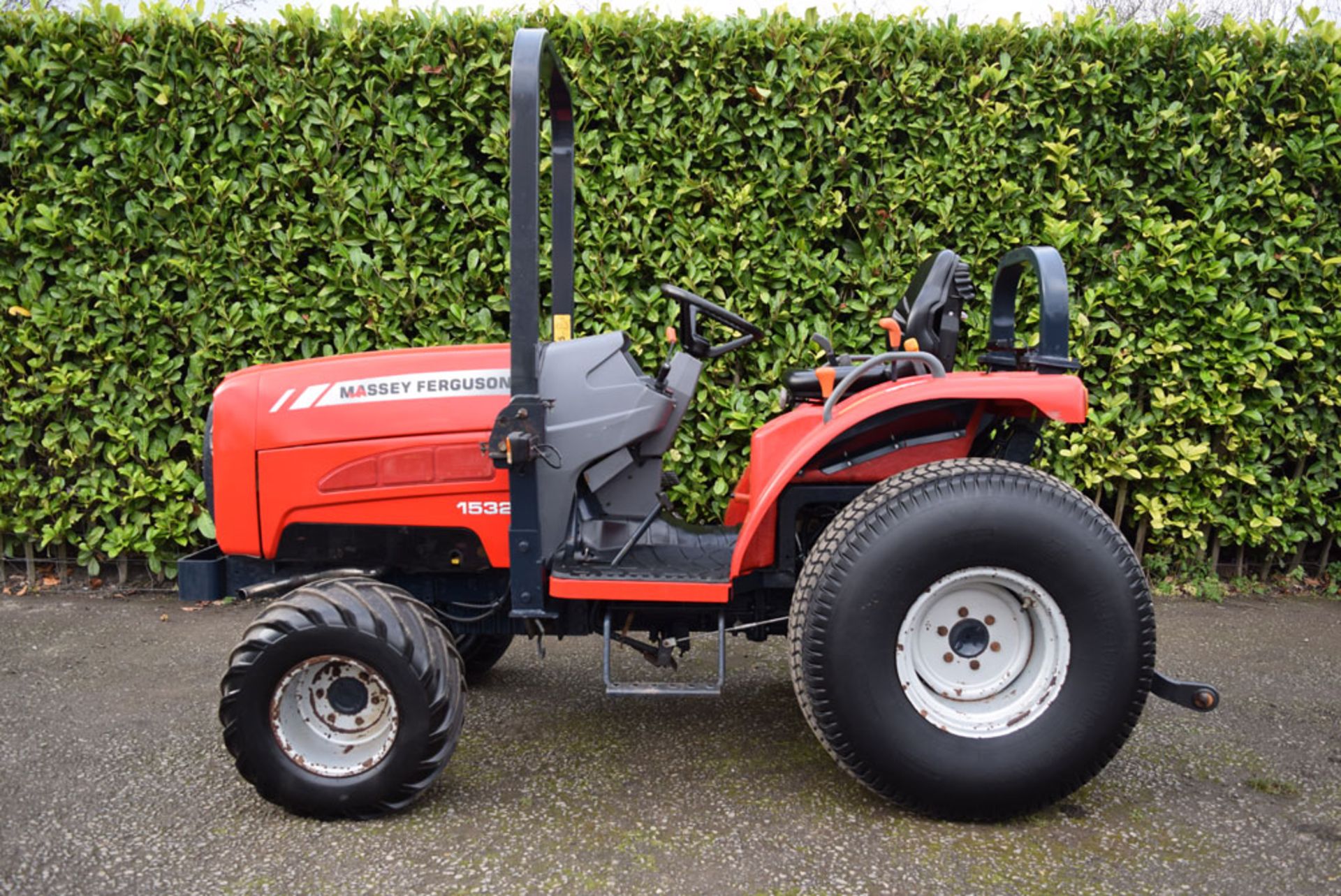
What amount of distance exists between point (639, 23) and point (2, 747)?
12.2 feet

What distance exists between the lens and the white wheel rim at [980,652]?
2.64 m

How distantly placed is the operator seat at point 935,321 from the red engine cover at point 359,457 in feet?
3.36

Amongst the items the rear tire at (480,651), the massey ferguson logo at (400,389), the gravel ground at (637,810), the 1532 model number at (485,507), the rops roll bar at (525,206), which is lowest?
the gravel ground at (637,810)

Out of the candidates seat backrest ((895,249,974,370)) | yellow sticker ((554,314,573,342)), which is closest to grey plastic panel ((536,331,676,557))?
yellow sticker ((554,314,573,342))

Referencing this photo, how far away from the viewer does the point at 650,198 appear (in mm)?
4645

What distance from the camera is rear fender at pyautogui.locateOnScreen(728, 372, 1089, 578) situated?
2.68 m

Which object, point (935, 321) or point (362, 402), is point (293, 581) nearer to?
point (362, 402)

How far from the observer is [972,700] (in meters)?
2.71

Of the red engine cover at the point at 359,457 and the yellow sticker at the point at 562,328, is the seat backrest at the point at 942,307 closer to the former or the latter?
the yellow sticker at the point at 562,328

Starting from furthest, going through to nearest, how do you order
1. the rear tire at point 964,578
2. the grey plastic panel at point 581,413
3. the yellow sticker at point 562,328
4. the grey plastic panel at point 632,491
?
the yellow sticker at point 562,328, the grey plastic panel at point 632,491, the grey plastic panel at point 581,413, the rear tire at point 964,578

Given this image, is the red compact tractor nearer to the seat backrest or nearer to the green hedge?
the seat backrest

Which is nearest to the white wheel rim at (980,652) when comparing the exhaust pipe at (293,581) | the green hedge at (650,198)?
the exhaust pipe at (293,581)

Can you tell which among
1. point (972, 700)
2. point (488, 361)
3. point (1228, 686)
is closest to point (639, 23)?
point (488, 361)

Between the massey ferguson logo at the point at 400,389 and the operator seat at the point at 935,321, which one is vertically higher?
the operator seat at the point at 935,321
